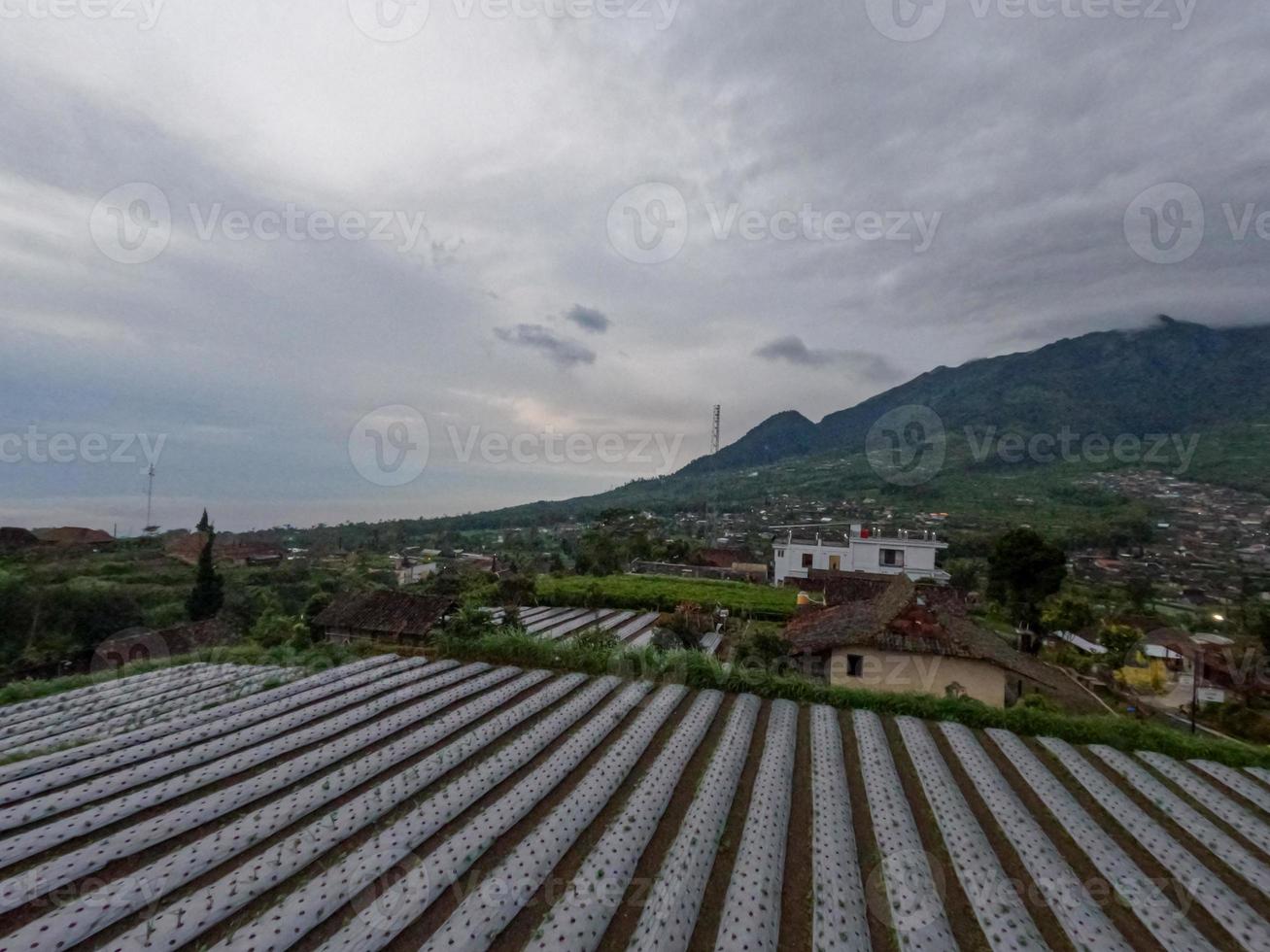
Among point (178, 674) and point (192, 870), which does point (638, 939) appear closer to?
point (192, 870)

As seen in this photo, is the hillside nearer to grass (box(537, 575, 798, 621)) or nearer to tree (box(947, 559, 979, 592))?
tree (box(947, 559, 979, 592))

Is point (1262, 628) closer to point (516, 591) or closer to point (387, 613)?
point (516, 591)

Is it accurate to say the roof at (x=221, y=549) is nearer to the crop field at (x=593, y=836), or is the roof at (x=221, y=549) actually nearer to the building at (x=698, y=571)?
the building at (x=698, y=571)

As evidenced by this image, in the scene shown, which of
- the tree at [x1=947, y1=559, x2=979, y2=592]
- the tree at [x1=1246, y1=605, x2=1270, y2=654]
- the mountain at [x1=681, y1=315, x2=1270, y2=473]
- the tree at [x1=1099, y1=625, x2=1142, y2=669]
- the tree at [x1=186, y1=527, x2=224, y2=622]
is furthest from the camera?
the mountain at [x1=681, y1=315, x2=1270, y2=473]

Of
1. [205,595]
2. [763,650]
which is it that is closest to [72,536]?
[205,595]

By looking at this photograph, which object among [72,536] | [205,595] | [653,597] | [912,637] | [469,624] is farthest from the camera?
[72,536]

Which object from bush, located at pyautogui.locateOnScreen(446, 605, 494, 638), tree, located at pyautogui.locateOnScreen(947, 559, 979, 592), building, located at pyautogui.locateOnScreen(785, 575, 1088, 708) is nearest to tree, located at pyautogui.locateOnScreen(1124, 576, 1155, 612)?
tree, located at pyautogui.locateOnScreen(947, 559, 979, 592)
